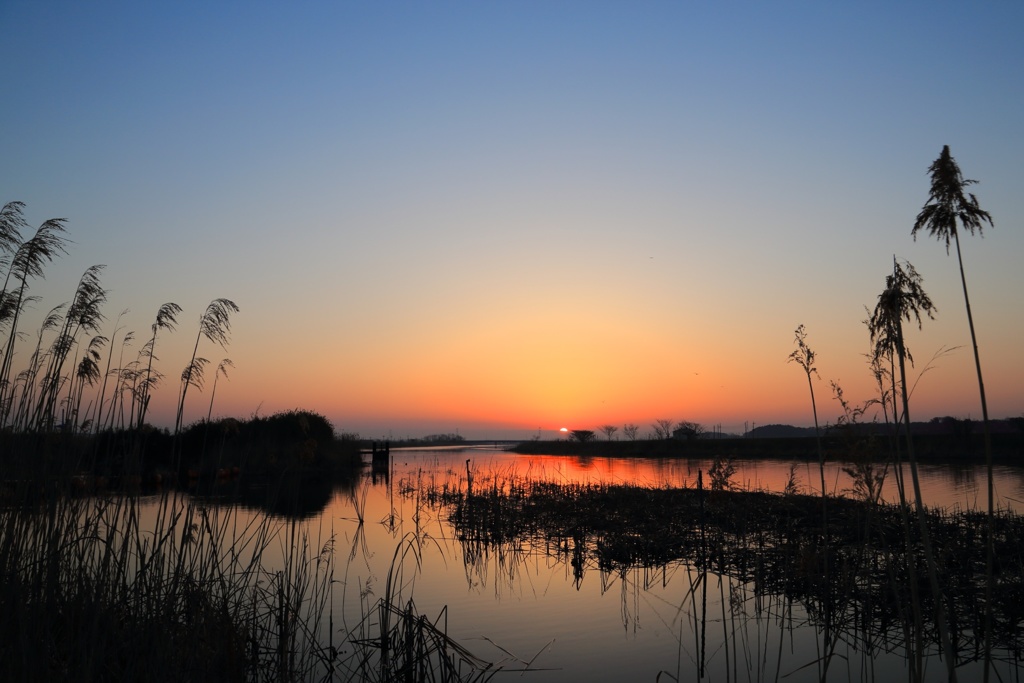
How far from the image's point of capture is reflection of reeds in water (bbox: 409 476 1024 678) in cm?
704

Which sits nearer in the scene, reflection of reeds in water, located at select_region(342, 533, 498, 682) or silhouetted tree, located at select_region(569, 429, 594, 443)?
reflection of reeds in water, located at select_region(342, 533, 498, 682)

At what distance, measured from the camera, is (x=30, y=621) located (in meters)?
4.19

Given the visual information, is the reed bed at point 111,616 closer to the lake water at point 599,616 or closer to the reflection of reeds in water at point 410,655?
the reflection of reeds in water at point 410,655

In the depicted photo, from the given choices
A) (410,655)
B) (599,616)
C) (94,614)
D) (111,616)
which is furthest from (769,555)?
(94,614)

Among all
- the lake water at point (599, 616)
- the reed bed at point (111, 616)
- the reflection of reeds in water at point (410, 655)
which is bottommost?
the lake water at point (599, 616)

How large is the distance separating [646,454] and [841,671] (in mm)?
60411

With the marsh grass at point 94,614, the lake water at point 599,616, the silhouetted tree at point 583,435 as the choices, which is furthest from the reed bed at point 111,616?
the silhouetted tree at point 583,435

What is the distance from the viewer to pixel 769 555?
10.9 m

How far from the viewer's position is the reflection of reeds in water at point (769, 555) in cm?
704

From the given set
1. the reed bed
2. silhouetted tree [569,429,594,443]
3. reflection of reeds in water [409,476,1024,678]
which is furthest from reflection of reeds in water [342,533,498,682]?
silhouetted tree [569,429,594,443]

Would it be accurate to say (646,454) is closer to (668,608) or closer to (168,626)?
(668,608)

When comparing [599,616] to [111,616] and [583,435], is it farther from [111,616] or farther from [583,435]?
[583,435]

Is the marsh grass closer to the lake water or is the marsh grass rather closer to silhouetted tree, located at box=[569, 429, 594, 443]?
the lake water

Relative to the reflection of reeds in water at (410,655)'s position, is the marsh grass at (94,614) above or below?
above
